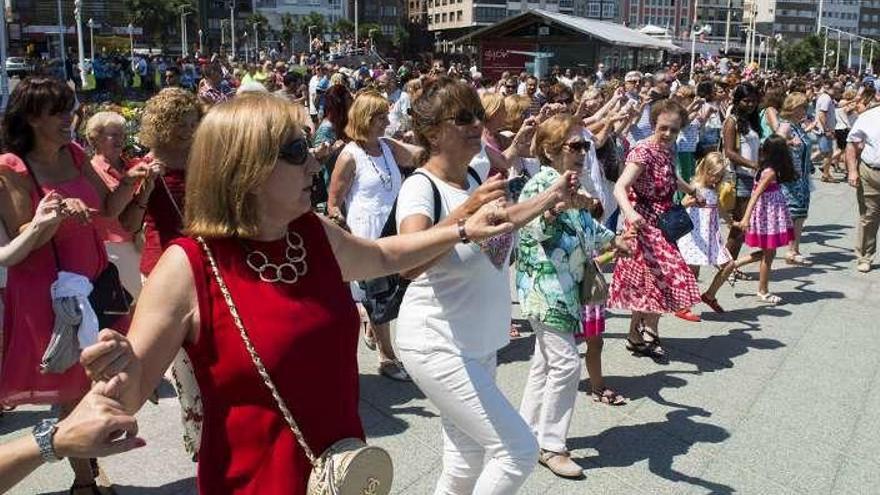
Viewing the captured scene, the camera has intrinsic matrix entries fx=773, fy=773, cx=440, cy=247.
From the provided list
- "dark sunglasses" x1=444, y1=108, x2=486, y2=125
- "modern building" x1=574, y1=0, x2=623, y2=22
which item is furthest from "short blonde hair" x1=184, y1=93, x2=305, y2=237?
"modern building" x1=574, y1=0, x2=623, y2=22

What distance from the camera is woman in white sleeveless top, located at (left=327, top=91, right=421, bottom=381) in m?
5.17

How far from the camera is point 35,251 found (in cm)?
343

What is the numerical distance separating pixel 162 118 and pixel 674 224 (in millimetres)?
3385

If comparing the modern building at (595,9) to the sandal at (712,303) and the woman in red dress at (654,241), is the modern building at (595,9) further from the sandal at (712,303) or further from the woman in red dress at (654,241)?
the woman in red dress at (654,241)

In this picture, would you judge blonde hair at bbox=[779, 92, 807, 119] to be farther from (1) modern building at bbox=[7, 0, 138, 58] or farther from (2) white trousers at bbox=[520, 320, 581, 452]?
(1) modern building at bbox=[7, 0, 138, 58]

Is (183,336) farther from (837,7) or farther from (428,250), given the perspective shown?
(837,7)

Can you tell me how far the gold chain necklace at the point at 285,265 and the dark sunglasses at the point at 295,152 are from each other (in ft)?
0.66

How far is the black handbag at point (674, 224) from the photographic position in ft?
17.5

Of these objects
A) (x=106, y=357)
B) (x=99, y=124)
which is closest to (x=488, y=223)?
(x=106, y=357)

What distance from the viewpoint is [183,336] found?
5.93 feet

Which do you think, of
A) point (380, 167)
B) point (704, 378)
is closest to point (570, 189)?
point (380, 167)

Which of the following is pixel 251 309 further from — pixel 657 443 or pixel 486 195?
pixel 657 443

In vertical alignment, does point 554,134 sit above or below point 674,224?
above

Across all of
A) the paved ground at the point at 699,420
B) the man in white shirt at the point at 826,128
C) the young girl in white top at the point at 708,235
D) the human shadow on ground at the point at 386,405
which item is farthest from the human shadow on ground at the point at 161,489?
the man in white shirt at the point at 826,128
